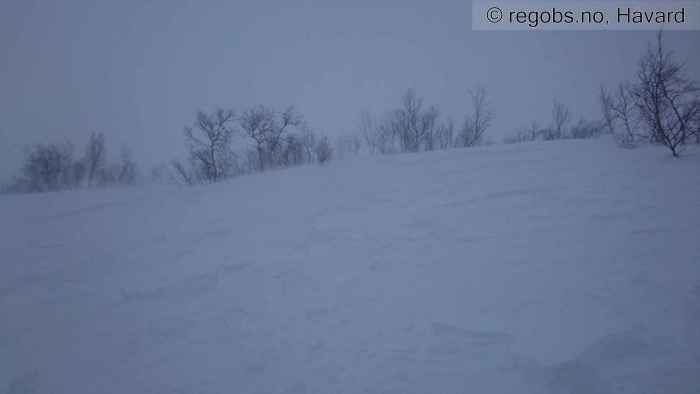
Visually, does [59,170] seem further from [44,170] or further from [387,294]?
[387,294]

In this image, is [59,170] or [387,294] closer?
[387,294]

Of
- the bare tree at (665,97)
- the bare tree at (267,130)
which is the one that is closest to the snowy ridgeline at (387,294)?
the bare tree at (665,97)

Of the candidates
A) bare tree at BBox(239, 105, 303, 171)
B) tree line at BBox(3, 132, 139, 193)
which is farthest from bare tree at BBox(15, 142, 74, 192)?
bare tree at BBox(239, 105, 303, 171)

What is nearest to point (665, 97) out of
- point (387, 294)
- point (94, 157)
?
point (387, 294)

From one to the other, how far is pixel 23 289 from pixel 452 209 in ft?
28.1

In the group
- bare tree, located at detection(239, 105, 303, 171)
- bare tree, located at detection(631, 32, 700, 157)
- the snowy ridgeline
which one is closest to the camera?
the snowy ridgeline

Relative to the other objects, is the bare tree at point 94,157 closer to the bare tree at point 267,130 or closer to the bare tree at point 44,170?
the bare tree at point 44,170

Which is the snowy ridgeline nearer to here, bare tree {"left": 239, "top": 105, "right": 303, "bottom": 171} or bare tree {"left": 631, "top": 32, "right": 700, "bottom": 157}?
bare tree {"left": 631, "top": 32, "right": 700, "bottom": 157}

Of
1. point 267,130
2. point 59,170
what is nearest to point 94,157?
point 59,170

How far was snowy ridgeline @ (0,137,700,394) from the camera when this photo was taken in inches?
137

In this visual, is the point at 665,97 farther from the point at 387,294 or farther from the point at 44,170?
the point at 44,170

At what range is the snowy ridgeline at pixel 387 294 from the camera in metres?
3.49

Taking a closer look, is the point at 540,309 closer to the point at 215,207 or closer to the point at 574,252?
the point at 574,252

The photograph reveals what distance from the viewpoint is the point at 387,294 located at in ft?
15.6
